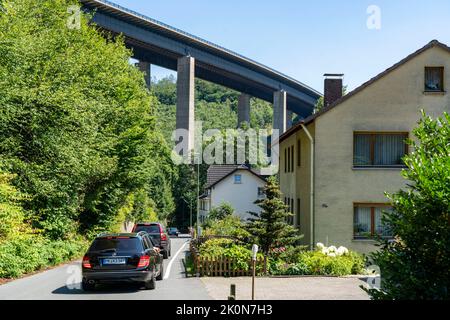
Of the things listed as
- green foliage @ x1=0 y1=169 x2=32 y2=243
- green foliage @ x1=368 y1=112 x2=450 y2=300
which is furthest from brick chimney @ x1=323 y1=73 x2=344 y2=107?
green foliage @ x1=368 y1=112 x2=450 y2=300

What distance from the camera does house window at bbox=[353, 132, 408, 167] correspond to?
24062mm

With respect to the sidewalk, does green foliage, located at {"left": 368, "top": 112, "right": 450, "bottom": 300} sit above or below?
above

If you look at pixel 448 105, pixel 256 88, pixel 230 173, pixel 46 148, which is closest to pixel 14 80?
pixel 46 148

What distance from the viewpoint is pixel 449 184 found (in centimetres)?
687

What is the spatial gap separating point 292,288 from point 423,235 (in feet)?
30.8

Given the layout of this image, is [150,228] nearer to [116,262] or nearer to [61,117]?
[61,117]

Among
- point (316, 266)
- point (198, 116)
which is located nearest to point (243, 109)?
point (198, 116)

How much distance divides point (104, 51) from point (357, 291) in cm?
2373

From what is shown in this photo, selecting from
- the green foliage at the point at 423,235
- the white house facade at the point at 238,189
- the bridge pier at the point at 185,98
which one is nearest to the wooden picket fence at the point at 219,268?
the green foliage at the point at 423,235

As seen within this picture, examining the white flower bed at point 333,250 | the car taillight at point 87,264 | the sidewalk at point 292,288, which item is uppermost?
the car taillight at point 87,264

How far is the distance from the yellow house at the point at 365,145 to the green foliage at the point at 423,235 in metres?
16.4

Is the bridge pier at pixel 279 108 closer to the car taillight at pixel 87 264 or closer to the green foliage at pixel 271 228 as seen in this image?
the green foliage at pixel 271 228

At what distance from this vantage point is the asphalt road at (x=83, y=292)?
13.8 metres

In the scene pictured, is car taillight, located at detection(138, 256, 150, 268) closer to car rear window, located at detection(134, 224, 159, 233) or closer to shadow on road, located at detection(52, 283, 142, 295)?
shadow on road, located at detection(52, 283, 142, 295)
